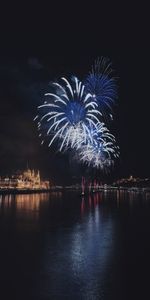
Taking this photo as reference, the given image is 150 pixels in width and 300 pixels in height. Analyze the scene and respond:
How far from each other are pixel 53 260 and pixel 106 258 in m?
1.87

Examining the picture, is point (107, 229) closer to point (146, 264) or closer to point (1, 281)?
point (146, 264)

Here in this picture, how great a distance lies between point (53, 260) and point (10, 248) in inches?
112

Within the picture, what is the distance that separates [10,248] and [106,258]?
4.10 meters

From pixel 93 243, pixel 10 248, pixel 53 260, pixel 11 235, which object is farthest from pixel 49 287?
pixel 11 235

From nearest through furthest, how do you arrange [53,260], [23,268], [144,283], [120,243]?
1. [144,283]
2. [23,268]
3. [53,260]
4. [120,243]

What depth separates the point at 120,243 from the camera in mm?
15656

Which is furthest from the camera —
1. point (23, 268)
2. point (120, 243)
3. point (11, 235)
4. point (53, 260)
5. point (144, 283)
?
point (11, 235)

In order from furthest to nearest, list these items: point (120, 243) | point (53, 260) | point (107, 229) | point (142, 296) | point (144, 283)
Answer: point (107, 229)
point (120, 243)
point (53, 260)
point (144, 283)
point (142, 296)

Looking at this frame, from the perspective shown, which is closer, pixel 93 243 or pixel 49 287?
pixel 49 287

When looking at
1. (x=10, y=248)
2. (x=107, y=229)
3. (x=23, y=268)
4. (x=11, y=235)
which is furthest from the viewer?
(x=107, y=229)

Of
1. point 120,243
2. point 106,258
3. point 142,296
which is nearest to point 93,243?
point 120,243

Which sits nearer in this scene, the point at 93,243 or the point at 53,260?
the point at 53,260

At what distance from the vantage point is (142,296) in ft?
27.8

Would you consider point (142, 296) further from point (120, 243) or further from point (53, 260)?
point (120, 243)
